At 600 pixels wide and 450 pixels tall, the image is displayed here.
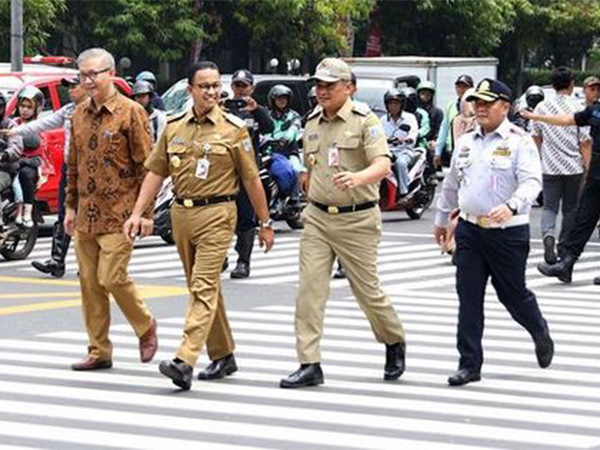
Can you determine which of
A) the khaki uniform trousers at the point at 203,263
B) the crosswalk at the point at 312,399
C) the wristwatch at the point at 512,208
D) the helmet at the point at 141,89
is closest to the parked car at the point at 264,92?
the helmet at the point at 141,89

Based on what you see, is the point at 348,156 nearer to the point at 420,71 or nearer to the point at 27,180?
the point at 27,180

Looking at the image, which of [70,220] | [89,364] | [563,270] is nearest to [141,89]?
[563,270]

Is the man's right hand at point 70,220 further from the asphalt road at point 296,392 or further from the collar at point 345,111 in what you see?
the collar at point 345,111

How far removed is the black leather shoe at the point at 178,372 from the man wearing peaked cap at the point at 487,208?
1543mm

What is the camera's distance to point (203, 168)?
37.5 feet

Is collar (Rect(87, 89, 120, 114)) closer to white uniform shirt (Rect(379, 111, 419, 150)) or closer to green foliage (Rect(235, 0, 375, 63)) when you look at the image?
white uniform shirt (Rect(379, 111, 419, 150))

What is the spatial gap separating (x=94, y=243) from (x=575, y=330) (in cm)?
401

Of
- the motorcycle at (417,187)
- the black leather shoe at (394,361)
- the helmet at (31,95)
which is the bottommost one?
the motorcycle at (417,187)

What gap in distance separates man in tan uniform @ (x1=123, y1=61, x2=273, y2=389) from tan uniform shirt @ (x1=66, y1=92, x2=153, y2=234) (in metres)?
0.37

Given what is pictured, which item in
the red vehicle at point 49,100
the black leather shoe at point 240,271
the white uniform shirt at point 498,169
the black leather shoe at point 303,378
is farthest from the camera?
the red vehicle at point 49,100

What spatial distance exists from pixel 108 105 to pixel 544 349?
9.89 ft

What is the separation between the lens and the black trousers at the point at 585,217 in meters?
17.3

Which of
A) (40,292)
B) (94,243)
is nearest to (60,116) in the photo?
(40,292)

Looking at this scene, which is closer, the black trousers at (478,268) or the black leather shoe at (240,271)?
the black trousers at (478,268)
